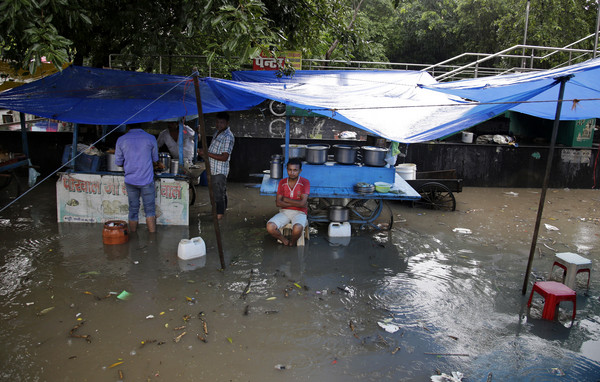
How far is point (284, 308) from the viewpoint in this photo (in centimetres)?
482

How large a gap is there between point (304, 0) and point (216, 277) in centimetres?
515

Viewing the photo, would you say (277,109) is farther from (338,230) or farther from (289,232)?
(289,232)

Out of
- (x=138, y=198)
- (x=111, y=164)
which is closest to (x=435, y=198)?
(x=138, y=198)

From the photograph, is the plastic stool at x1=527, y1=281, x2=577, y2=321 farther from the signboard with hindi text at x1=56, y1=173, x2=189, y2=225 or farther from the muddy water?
the signboard with hindi text at x1=56, y1=173, x2=189, y2=225

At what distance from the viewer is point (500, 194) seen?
10992 millimetres

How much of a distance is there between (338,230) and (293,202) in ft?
3.50

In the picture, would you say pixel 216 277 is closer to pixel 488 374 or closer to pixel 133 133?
pixel 133 133

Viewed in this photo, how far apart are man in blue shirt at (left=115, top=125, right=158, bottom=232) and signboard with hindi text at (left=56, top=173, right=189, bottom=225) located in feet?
1.62

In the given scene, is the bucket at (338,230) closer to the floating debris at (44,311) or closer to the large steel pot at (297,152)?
the large steel pot at (297,152)

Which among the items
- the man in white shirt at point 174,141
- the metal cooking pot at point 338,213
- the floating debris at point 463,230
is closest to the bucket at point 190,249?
the metal cooking pot at point 338,213

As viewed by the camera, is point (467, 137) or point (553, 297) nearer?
point (553, 297)

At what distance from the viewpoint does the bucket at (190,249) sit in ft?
19.8

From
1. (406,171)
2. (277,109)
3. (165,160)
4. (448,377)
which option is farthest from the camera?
(277,109)

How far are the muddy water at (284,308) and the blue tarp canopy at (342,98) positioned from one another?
2041 mm
